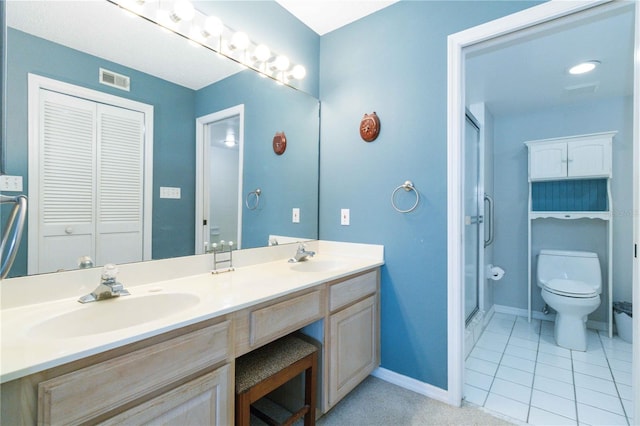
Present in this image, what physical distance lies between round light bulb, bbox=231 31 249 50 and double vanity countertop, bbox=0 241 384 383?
3.94 ft

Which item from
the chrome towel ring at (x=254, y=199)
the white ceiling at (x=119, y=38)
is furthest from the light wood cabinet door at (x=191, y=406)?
the white ceiling at (x=119, y=38)

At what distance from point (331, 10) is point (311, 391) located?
2.35 m

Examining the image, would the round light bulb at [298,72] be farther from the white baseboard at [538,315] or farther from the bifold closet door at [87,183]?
the white baseboard at [538,315]

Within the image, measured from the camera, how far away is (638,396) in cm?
133

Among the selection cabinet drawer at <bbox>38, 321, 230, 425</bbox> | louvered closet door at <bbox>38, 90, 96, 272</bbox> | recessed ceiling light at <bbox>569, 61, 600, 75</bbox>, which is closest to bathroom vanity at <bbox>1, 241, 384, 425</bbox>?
cabinet drawer at <bbox>38, 321, 230, 425</bbox>

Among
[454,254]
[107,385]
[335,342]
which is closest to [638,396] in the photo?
[454,254]

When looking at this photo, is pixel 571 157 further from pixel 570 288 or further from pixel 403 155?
pixel 403 155

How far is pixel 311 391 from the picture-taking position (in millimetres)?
1441

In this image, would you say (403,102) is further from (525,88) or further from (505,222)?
(505,222)

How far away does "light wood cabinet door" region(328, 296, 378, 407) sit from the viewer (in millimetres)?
1580

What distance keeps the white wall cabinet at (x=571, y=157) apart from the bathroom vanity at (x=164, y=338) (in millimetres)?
2587

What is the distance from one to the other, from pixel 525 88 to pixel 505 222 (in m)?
1.46

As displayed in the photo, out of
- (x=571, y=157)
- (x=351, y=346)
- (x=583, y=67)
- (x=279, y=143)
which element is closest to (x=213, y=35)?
(x=279, y=143)

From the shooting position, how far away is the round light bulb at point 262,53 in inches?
72.3
